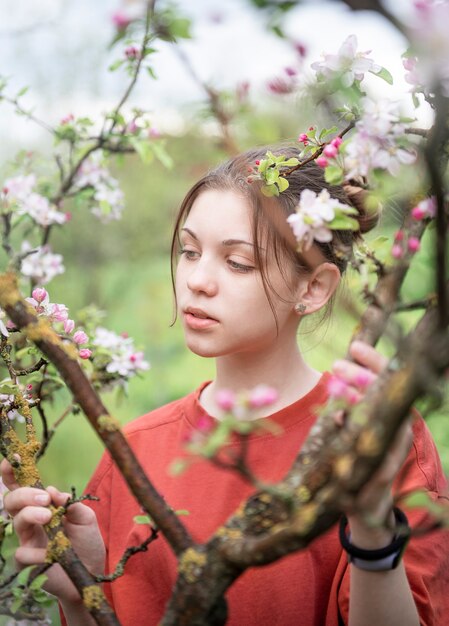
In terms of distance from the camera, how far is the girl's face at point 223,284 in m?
1.64

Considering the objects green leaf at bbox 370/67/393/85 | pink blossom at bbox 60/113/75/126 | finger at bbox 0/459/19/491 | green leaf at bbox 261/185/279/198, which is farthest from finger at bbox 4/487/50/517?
pink blossom at bbox 60/113/75/126

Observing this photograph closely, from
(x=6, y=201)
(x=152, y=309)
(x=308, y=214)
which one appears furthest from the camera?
(x=152, y=309)

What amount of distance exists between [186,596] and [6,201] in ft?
5.89

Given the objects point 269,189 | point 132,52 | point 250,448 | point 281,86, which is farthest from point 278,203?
point 132,52

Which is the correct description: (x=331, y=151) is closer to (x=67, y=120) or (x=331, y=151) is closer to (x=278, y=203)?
(x=278, y=203)

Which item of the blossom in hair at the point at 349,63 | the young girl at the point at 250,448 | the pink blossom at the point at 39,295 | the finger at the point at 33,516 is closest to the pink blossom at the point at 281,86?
the blossom in hair at the point at 349,63

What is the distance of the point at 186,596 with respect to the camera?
3.46ft

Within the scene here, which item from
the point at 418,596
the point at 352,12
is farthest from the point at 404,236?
the point at 418,596

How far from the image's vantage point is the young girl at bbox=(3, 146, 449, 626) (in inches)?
62.4

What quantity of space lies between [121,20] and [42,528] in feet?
3.19

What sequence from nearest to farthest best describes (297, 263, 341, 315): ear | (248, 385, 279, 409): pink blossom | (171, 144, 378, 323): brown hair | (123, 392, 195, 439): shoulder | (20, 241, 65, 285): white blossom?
1. (248, 385, 279, 409): pink blossom
2. (171, 144, 378, 323): brown hair
3. (297, 263, 341, 315): ear
4. (123, 392, 195, 439): shoulder
5. (20, 241, 65, 285): white blossom

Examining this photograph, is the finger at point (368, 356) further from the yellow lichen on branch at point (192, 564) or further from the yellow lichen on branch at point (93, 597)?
the yellow lichen on branch at point (93, 597)

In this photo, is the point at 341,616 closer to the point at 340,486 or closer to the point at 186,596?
the point at 186,596

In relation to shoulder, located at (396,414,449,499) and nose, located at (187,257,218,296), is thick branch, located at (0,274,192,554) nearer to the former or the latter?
nose, located at (187,257,218,296)
